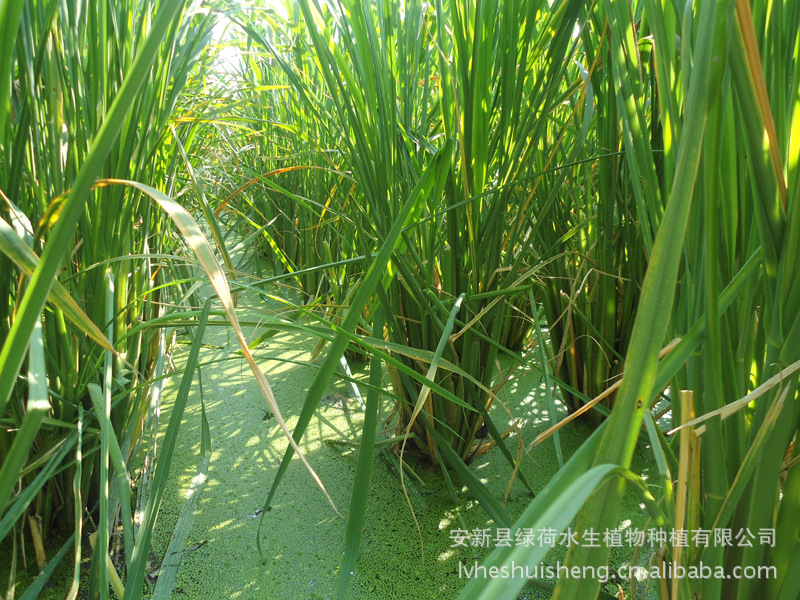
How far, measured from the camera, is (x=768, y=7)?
393mm

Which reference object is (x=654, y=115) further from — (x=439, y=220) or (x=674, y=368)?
(x=674, y=368)

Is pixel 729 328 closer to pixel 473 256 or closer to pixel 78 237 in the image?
pixel 473 256

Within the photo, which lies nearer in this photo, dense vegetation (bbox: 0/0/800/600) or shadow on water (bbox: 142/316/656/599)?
dense vegetation (bbox: 0/0/800/600)

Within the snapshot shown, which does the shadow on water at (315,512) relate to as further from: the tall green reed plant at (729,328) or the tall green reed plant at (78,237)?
the tall green reed plant at (729,328)

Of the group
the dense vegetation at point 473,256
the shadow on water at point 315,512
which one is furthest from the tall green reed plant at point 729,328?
the shadow on water at point 315,512

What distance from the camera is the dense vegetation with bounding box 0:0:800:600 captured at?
0.85 ft

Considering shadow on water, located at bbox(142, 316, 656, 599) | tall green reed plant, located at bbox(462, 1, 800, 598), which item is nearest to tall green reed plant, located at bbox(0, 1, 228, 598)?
shadow on water, located at bbox(142, 316, 656, 599)

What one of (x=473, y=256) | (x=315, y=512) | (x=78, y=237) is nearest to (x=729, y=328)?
(x=473, y=256)

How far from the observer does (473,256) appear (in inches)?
29.4

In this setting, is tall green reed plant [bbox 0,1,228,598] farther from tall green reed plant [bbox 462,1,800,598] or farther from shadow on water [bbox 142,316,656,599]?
tall green reed plant [bbox 462,1,800,598]

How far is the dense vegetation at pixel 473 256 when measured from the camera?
0.26 metres

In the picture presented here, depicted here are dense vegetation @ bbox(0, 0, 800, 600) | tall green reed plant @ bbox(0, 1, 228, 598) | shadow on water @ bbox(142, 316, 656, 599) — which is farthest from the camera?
shadow on water @ bbox(142, 316, 656, 599)

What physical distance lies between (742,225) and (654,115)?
318 millimetres

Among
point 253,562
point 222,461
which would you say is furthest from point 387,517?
point 222,461
